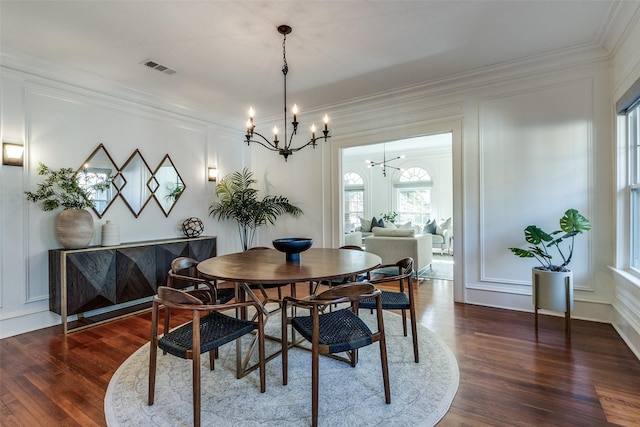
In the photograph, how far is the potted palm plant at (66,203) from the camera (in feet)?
10.5

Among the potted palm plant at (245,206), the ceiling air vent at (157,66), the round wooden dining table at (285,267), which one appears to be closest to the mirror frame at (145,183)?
the potted palm plant at (245,206)

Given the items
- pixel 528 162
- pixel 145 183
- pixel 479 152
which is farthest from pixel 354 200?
pixel 145 183

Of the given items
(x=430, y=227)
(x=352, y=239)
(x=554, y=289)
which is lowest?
(x=554, y=289)

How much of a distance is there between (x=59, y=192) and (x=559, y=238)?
5.26m

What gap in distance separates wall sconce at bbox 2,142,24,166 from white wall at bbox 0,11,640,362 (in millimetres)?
67

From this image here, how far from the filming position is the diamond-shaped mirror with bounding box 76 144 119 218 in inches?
142

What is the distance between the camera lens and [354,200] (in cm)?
1023

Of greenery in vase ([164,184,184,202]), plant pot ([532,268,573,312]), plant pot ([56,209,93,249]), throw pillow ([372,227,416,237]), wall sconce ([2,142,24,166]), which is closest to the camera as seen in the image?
plant pot ([532,268,573,312])

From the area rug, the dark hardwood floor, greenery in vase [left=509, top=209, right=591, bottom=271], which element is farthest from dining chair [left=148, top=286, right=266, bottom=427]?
greenery in vase [left=509, top=209, right=591, bottom=271]

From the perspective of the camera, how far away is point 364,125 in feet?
15.3

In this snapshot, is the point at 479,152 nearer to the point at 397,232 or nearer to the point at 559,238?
the point at 559,238

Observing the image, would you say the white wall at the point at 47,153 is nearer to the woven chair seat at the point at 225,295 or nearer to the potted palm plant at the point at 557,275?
the woven chair seat at the point at 225,295

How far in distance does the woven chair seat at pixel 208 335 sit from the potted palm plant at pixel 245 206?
3.10 m

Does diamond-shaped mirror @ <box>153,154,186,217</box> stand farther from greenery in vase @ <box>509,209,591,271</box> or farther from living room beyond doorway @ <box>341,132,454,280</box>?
living room beyond doorway @ <box>341,132,454,280</box>
